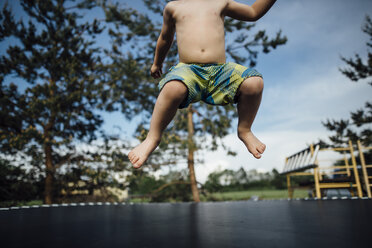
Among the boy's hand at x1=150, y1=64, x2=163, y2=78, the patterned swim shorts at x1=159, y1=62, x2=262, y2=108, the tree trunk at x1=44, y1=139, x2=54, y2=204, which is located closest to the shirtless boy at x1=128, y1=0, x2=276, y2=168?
the patterned swim shorts at x1=159, y1=62, x2=262, y2=108

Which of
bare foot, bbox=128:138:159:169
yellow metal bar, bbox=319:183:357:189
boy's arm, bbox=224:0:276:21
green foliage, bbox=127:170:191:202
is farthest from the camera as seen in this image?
green foliage, bbox=127:170:191:202

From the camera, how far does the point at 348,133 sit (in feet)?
25.5

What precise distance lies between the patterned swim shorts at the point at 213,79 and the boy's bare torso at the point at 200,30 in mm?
38

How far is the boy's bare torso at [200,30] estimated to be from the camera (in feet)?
3.02

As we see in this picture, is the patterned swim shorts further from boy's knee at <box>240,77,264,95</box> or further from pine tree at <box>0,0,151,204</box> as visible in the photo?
pine tree at <box>0,0,151,204</box>

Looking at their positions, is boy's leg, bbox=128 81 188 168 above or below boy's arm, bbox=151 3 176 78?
below

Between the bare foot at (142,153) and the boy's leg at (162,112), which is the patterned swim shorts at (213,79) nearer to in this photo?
the boy's leg at (162,112)

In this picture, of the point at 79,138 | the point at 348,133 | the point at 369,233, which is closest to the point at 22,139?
the point at 79,138

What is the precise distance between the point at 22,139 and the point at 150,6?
396 centimetres

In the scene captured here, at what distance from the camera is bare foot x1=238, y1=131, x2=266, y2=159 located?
98 cm

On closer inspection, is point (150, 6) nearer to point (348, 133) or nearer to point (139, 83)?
point (139, 83)

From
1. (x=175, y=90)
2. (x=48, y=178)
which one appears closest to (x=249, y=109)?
(x=175, y=90)

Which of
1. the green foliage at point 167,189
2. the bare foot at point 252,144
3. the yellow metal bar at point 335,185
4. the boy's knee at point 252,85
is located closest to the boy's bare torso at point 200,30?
the boy's knee at point 252,85

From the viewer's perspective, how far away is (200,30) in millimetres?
941
